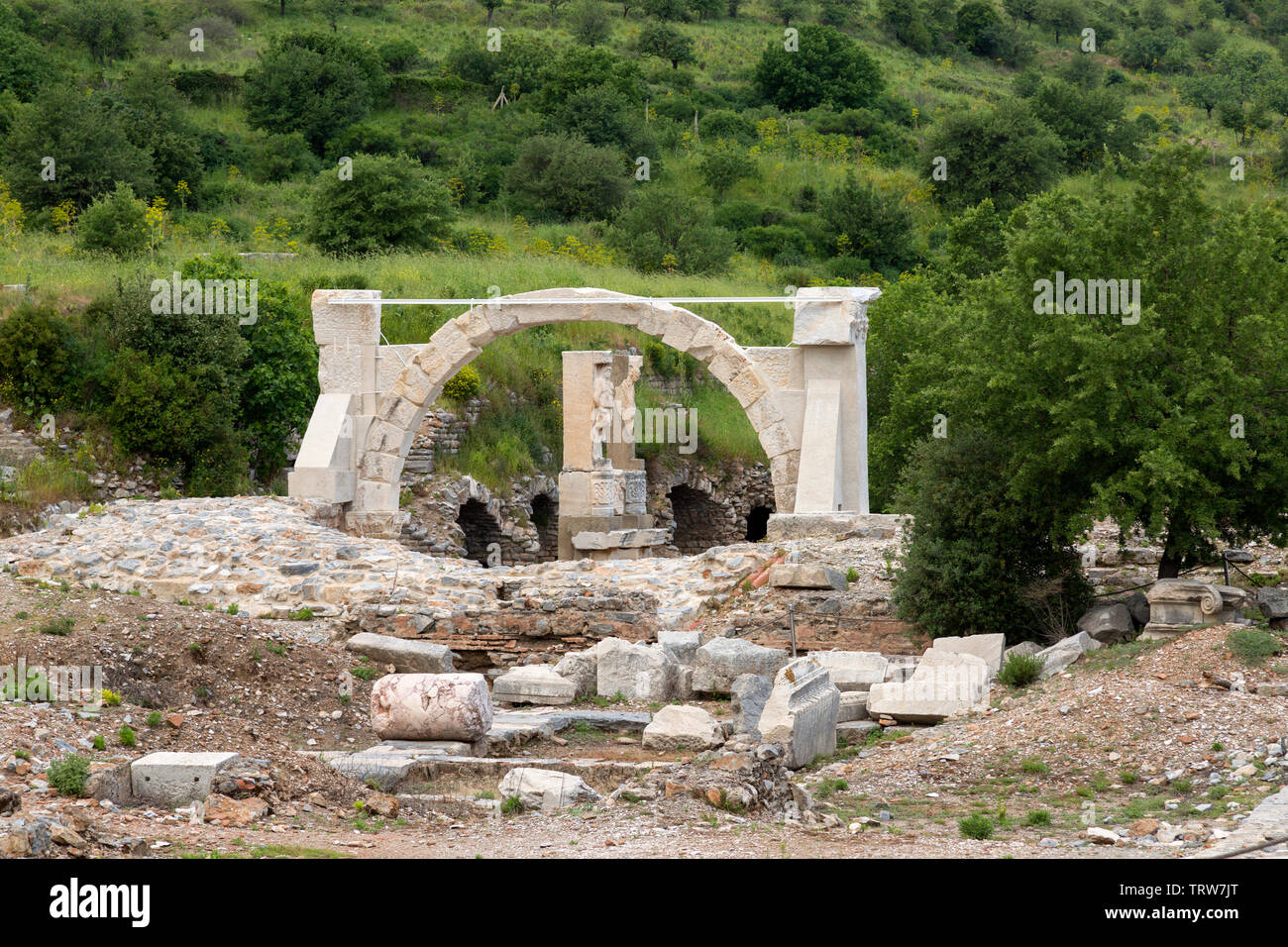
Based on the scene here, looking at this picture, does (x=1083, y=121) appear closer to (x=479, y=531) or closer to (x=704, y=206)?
(x=704, y=206)

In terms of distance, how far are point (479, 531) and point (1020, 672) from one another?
16582 mm

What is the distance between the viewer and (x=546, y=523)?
2948 cm

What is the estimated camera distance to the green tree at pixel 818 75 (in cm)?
5694

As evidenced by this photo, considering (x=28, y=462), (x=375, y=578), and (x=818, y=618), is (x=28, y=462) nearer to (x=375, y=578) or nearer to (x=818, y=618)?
(x=375, y=578)

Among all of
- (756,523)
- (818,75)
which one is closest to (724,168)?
(818,75)

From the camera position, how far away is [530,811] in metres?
8.96

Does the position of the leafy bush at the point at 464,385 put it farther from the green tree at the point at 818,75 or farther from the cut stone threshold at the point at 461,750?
the green tree at the point at 818,75

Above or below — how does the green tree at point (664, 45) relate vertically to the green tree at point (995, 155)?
above

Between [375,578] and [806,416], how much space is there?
553cm

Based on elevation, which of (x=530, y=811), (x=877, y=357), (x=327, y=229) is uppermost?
(x=327, y=229)

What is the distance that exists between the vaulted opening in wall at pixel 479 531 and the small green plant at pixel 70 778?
19.1m

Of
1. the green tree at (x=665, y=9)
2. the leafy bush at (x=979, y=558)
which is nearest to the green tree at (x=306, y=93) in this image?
the green tree at (x=665, y=9)

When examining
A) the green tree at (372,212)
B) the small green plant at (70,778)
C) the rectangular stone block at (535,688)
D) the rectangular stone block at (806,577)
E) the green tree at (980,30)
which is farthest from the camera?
the green tree at (980,30)

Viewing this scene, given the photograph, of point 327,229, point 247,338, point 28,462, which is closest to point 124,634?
point 28,462
